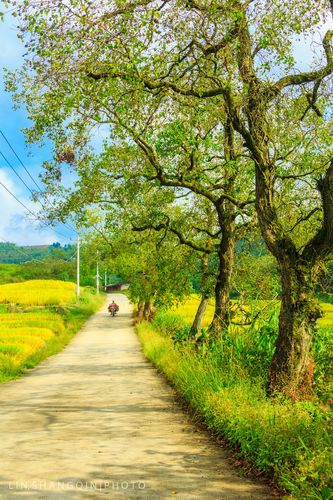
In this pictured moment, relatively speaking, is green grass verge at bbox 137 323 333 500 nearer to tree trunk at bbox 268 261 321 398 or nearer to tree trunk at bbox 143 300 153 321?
tree trunk at bbox 268 261 321 398

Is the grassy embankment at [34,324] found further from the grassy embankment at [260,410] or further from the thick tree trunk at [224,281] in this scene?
the grassy embankment at [260,410]

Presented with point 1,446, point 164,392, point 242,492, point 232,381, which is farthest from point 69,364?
point 242,492

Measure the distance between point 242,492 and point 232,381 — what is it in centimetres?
513

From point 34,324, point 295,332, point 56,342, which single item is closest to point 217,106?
point 295,332

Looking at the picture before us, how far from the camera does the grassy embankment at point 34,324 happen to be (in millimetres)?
23453

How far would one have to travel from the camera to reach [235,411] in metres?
9.84

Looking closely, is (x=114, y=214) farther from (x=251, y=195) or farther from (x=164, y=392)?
(x=164, y=392)

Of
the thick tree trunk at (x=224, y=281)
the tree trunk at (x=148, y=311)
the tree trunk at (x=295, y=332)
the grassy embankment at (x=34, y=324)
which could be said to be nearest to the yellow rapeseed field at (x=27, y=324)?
the grassy embankment at (x=34, y=324)

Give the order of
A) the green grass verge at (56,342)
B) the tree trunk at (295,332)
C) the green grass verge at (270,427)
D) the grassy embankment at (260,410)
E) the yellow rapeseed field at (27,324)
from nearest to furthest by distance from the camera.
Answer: the green grass verge at (270,427) < the grassy embankment at (260,410) < the tree trunk at (295,332) < the green grass verge at (56,342) < the yellow rapeseed field at (27,324)

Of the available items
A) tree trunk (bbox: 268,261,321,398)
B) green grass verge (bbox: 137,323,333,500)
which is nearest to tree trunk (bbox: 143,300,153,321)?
green grass verge (bbox: 137,323,333,500)

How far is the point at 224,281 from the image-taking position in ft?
61.6

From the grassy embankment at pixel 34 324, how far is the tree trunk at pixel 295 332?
10.4 metres

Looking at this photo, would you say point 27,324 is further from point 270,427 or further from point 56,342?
point 270,427

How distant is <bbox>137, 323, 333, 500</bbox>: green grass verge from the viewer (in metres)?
6.56
